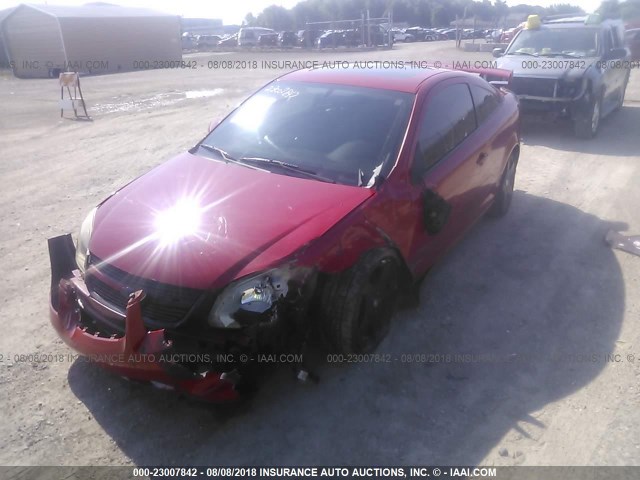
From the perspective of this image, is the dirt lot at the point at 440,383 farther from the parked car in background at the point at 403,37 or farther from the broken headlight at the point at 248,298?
the parked car in background at the point at 403,37

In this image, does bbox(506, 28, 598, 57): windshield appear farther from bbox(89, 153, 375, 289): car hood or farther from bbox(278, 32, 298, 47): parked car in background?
bbox(278, 32, 298, 47): parked car in background

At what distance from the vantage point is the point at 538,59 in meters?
8.88

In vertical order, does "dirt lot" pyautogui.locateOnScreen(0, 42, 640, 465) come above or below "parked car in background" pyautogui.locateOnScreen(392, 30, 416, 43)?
below

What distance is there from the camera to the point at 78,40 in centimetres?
2798

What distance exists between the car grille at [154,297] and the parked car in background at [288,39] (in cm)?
3808

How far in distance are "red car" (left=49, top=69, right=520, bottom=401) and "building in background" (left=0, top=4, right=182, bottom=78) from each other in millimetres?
27123

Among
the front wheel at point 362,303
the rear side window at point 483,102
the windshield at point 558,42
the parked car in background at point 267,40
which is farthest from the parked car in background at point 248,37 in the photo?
the front wheel at point 362,303

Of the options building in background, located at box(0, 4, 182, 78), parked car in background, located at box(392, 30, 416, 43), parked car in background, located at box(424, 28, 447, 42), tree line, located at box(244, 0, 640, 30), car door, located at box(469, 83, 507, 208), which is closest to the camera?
car door, located at box(469, 83, 507, 208)

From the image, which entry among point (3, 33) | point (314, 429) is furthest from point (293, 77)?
point (3, 33)

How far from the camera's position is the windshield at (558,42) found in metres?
8.91

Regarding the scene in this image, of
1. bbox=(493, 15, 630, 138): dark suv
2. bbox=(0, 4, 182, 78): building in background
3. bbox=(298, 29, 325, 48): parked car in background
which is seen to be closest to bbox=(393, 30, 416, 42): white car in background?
bbox=(298, 29, 325, 48): parked car in background

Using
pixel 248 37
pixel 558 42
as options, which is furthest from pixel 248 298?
pixel 248 37

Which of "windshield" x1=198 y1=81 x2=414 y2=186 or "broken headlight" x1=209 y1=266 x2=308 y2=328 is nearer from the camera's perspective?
"broken headlight" x1=209 y1=266 x2=308 y2=328

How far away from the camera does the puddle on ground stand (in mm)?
12828
